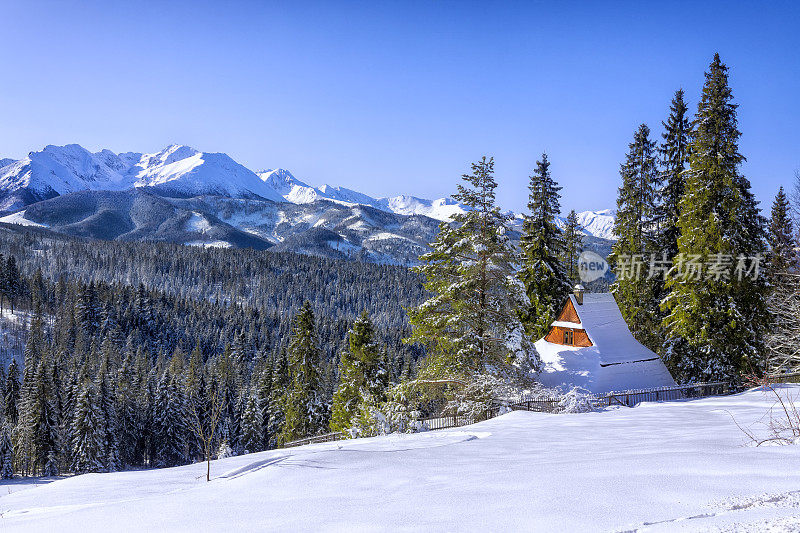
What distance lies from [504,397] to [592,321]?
40.9 ft

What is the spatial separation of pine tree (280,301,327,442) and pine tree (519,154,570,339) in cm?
1657

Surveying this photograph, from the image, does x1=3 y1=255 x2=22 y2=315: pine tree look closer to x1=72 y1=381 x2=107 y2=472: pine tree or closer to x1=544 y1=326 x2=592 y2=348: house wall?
x1=72 y1=381 x2=107 y2=472: pine tree

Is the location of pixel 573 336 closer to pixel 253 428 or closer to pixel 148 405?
pixel 253 428

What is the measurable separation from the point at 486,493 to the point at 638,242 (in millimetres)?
27432

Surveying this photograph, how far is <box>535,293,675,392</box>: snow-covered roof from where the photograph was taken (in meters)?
26.4

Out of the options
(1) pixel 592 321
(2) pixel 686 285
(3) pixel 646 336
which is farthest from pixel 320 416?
Answer: (2) pixel 686 285

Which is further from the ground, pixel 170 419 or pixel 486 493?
pixel 486 493

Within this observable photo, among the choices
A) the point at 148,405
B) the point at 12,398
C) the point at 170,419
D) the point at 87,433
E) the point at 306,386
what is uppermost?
the point at 306,386

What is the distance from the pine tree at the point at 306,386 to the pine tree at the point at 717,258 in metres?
24.4

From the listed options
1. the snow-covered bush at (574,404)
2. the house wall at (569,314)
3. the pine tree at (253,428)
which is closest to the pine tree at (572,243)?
the house wall at (569,314)

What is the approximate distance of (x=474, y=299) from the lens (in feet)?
65.6

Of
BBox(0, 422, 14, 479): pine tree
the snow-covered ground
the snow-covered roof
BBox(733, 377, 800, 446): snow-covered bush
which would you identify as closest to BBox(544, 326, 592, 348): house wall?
the snow-covered roof

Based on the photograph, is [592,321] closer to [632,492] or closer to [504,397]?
[504,397]

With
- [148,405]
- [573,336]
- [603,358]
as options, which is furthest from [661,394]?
[148,405]
